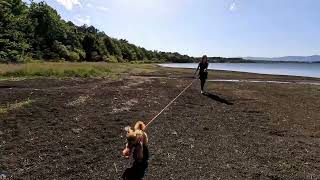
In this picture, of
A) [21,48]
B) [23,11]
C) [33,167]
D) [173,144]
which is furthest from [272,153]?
[23,11]

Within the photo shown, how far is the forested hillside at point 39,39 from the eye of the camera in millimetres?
52312

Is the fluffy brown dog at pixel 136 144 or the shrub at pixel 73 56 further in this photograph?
the shrub at pixel 73 56

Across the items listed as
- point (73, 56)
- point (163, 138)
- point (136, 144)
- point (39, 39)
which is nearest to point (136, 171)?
point (136, 144)

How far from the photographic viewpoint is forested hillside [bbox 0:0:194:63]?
5231 cm

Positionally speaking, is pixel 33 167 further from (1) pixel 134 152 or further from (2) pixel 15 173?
(1) pixel 134 152

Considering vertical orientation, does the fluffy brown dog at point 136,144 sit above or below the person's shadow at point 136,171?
above

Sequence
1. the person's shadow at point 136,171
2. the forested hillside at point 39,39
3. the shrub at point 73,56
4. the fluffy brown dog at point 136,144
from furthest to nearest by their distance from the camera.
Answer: the shrub at point 73,56 → the forested hillside at point 39,39 → the fluffy brown dog at point 136,144 → the person's shadow at point 136,171

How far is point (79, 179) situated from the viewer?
8.42 meters

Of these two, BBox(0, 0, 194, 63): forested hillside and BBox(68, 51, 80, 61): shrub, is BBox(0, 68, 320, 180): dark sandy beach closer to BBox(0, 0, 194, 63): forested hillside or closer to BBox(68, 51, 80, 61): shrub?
BBox(0, 0, 194, 63): forested hillside

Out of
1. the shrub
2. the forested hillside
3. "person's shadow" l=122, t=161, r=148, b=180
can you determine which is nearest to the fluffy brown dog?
"person's shadow" l=122, t=161, r=148, b=180

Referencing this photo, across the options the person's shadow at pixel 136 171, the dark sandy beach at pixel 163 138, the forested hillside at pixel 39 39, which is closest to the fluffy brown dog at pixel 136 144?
the person's shadow at pixel 136 171

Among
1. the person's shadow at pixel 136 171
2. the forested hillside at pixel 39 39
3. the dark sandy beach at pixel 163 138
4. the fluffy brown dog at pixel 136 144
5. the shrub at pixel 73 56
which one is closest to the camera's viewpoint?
the person's shadow at pixel 136 171

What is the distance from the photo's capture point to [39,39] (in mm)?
80938

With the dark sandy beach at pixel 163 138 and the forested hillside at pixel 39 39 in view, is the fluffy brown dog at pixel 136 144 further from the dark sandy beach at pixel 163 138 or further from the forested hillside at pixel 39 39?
the forested hillside at pixel 39 39
